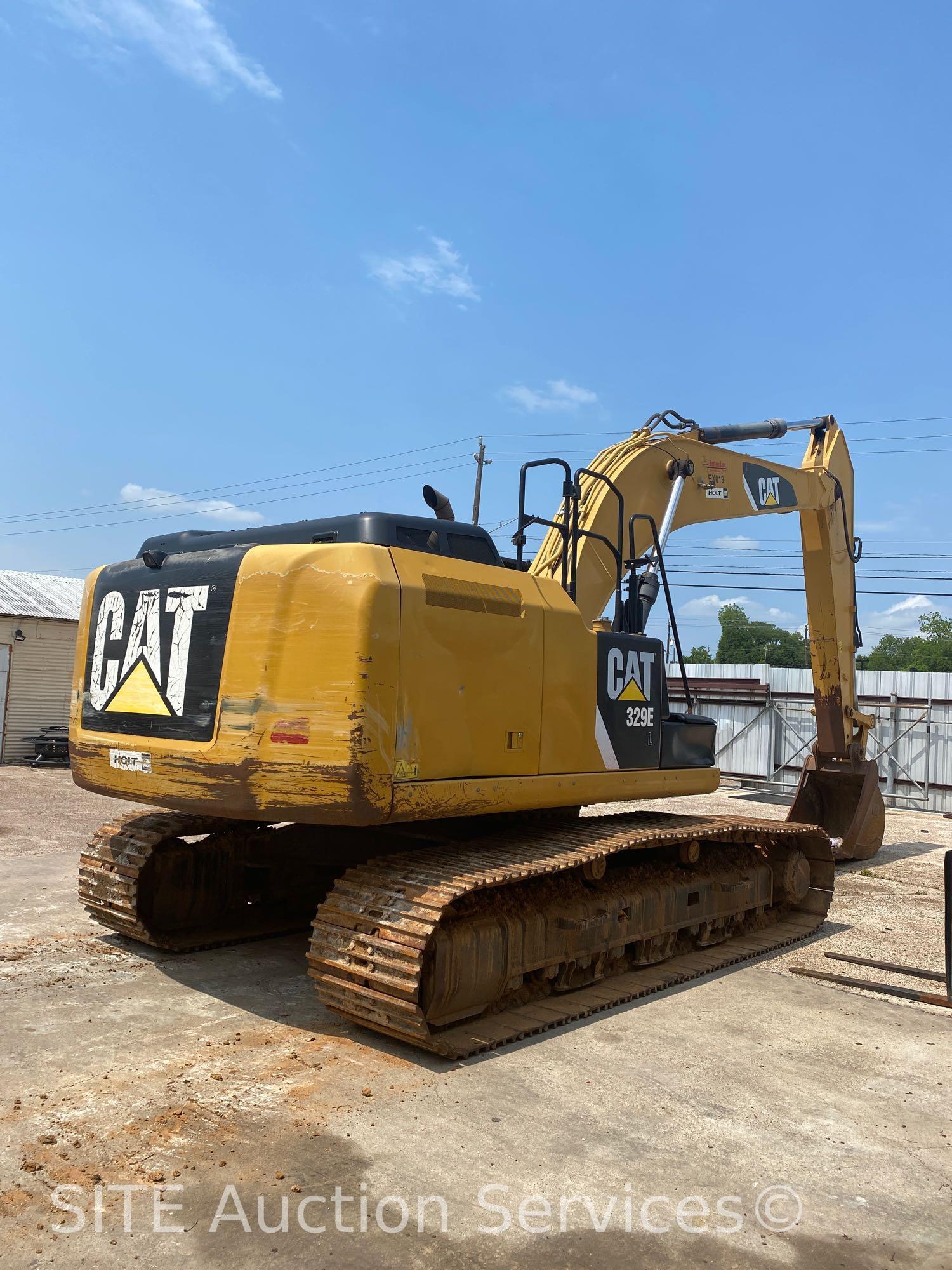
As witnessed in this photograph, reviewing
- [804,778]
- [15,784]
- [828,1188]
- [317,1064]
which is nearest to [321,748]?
[317,1064]

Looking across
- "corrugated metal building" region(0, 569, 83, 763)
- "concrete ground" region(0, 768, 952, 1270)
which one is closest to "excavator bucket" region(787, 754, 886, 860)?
"concrete ground" region(0, 768, 952, 1270)

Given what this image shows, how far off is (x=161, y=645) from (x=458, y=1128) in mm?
3089

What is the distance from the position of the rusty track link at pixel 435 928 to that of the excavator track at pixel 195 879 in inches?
63.5

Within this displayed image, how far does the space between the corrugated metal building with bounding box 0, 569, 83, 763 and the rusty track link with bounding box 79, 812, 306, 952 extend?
14.1 metres

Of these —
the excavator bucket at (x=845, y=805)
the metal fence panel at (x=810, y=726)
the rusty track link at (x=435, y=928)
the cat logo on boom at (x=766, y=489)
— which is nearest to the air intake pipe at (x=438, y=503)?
the rusty track link at (x=435, y=928)

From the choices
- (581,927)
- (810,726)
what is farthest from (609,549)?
(810,726)

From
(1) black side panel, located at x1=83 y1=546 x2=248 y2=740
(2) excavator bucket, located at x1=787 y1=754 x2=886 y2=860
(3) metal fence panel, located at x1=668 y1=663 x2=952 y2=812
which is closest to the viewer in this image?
(1) black side panel, located at x1=83 y1=546 x2=248 y2=740

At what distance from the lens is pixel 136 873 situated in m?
6.64

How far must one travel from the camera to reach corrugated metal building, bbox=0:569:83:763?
2038 centimetres

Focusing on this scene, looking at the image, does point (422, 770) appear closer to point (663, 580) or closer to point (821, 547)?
point (663, 580)

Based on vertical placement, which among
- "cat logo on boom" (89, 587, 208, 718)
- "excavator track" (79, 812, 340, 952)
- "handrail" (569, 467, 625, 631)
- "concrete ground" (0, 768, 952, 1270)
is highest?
"handrail" (569, 467, 625, 631)

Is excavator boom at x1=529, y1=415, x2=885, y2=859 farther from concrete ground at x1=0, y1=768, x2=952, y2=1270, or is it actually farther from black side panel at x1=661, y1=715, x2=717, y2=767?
concrete ground at x1=0, y1=768, x2=952, y2=1270

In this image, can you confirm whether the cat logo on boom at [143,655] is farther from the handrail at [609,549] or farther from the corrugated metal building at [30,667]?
the corrugated metal building at [30,667]

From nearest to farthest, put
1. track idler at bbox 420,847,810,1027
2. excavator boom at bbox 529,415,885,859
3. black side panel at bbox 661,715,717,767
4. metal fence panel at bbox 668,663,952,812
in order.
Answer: track idler at bbox 420,847,810,1027
black side panel at bbox 661,715,717,767
excavator boom at bbox 529,415,885,859
metal fence panel at bbox 668,663,952,812
